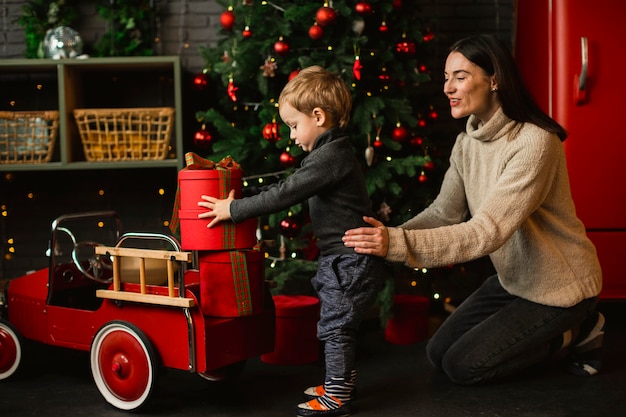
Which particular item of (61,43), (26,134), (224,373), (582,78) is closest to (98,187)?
(26,134)

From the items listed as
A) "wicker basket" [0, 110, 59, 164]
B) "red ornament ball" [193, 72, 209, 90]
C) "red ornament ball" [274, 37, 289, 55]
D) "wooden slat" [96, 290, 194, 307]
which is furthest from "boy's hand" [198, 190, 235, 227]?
"wicker basket" [0, 110, 59, 164]

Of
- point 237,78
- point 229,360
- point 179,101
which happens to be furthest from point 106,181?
point 229,360

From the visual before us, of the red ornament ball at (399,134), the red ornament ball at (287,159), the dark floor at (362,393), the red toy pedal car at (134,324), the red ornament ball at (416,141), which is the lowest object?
the dark floor at (362,393)

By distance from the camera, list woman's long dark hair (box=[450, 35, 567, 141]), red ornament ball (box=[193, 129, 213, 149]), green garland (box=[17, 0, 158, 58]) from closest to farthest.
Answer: woman's long dark hair (box=[450, 35, 567, 141])
red ornament ball (box=[193, 129, 213, 149])
green garland (box=[17, 0, 158, 58])

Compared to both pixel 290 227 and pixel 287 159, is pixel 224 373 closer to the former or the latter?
pixel 290 227

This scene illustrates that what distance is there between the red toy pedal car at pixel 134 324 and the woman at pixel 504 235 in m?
0.53

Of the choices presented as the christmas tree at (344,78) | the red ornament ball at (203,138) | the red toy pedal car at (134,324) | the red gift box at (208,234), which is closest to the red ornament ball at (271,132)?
the christmas tree at (344,78)

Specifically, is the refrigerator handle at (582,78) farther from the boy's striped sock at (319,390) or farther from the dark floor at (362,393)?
the boy's striped sock at (319,390)

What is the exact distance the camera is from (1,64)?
3.56 metres

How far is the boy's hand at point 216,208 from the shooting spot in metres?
2.30

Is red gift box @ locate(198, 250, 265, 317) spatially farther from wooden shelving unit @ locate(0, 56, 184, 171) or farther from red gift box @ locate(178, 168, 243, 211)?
wooden shelving unit @ locate(0, 56, 184, 171)

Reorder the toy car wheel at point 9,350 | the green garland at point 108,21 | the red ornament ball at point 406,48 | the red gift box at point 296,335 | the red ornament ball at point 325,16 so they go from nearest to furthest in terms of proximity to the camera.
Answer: the toy car wheel at point 9,350
the red gift box at point 296,335
the red ornament ball at point 325,16
the red ornament ball at point 406,48
the green garland at point 108,21

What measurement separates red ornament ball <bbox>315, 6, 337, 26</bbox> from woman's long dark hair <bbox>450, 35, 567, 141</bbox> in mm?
789

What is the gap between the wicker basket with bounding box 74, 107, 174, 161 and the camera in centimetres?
357
